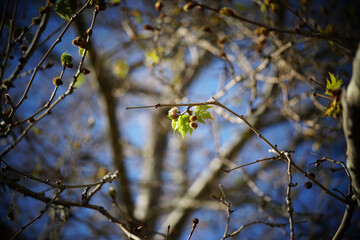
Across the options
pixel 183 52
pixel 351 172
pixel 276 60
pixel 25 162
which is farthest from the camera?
pixel 183 52

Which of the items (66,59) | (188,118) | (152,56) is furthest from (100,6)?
(152,56)

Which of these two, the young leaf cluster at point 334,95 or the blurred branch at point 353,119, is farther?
the young leaf cluster at point 334,95

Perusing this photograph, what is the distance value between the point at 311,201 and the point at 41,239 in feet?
13.3

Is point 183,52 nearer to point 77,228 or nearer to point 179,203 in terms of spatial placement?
point 179,203

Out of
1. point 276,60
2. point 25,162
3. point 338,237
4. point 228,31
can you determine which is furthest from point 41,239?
point 228,31

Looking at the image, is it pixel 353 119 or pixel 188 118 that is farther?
pixel 188 118

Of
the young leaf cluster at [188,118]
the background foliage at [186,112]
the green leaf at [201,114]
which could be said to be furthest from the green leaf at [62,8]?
the green leaf at [201,114]

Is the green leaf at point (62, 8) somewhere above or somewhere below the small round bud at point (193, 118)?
above

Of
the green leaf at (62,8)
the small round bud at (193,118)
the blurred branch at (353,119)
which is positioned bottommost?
the blurred branch at (353,119)

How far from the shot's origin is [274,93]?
378 centimetres

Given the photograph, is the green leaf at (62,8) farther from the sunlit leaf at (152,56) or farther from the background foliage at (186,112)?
the sunlit leaf at (152,56)

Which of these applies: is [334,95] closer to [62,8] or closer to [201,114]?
[201,114]

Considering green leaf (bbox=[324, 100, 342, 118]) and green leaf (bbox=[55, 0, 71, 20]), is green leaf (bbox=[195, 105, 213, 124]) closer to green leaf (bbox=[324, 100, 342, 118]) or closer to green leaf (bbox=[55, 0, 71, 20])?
green leaf (bbox=[324, 100, 342, 118])

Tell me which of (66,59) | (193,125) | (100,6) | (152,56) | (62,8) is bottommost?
(193,125)
